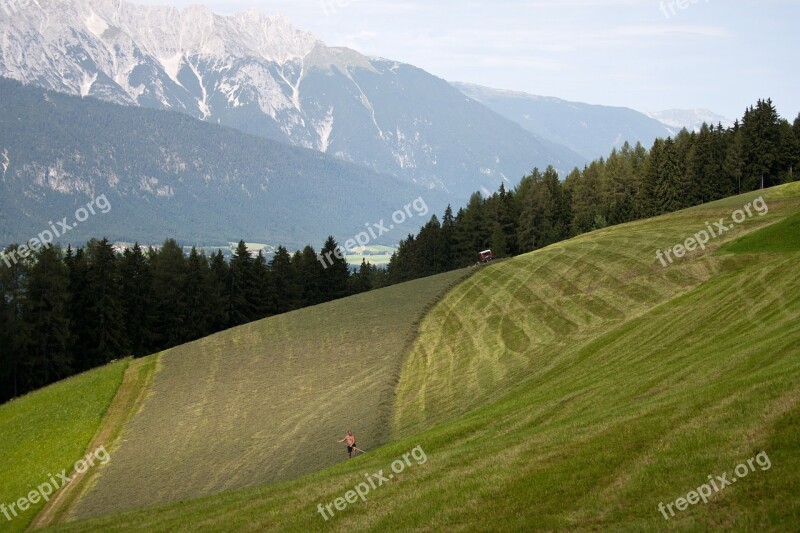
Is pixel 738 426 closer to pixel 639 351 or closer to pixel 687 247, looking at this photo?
pixel 639 351

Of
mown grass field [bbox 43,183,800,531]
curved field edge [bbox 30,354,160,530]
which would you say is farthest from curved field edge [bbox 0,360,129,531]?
mown grass field [bbox 43,183,800,531]

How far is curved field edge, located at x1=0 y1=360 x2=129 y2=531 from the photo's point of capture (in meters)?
48.7

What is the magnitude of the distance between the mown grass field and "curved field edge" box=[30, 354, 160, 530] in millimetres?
10303

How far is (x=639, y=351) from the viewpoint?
4234cm

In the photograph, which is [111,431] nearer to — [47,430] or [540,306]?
[47,430]

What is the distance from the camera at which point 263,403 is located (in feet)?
184

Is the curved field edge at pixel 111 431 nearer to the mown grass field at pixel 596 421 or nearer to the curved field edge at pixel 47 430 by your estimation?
the curved field edge at pixel 47 430

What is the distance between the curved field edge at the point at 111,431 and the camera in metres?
43.2

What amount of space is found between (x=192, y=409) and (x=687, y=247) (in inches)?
1806

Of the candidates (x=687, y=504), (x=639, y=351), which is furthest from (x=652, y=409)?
(x=639, y=351)

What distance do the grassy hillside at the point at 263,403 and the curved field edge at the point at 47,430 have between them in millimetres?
3521

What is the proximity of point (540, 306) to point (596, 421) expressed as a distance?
136 ft

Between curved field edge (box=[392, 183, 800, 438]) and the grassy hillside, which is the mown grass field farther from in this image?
the grassy hillside

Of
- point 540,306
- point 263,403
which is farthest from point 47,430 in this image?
point 540,306
